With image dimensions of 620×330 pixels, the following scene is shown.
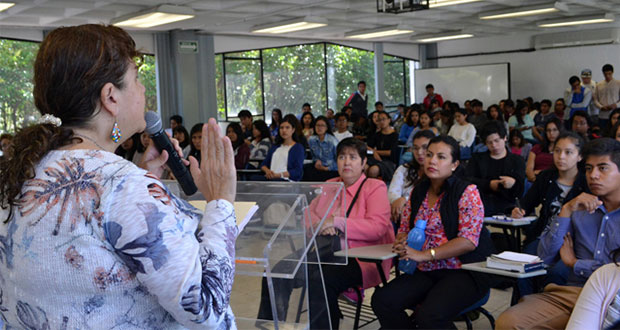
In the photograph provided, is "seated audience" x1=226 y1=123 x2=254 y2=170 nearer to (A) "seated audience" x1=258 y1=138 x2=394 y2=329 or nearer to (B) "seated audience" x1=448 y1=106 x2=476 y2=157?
(B) "seated audience" x1=448 y1=106 x2=476 y2=157

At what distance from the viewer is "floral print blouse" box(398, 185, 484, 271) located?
3.30 meters

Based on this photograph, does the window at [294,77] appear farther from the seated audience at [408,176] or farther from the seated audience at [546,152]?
the seated audience at [408,176]

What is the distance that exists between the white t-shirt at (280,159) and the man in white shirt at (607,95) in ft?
23.9

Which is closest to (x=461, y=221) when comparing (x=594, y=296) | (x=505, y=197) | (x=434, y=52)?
(x=594, y=296)

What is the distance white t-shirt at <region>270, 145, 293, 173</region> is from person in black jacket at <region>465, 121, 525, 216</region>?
2.32 meters

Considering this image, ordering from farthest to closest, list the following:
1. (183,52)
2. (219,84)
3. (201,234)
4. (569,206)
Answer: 1. (219,84)
2. (183,52)
3. (569,206)
4. (201,234)

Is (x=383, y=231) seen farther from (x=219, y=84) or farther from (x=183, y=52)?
(x=219, y=84)

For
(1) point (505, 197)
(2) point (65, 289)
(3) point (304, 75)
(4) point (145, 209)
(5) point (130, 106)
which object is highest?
(3) point (304, 75)

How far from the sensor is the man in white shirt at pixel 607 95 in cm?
1162

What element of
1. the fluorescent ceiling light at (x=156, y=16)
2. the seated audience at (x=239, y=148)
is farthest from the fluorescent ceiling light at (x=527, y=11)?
the seated audience at (x=239, y=148)

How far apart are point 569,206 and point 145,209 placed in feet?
8.57

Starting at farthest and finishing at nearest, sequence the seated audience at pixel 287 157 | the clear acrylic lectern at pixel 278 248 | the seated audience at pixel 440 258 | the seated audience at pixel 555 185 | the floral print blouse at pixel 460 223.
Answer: the seated audience at pixel 287 157
the seated audience at pixel 555 185
the floral print blouse at pixel 460 223
the seated audience at pixel 440 258
the clear acrylic lectern at pixel 278 248

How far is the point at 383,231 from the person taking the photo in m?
3.72

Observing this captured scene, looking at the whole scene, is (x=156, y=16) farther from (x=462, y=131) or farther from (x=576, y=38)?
(x=576, y=38)
